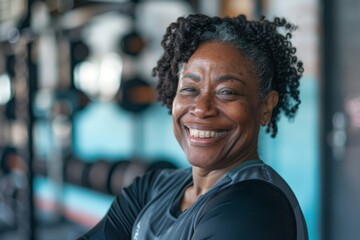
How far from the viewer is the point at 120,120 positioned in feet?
11.6

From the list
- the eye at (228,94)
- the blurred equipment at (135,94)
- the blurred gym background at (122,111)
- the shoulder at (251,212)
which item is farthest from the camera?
the blurred equipment at (135,94)

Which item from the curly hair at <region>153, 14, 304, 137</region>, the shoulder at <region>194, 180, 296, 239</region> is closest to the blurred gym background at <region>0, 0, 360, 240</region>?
the curly hair at <region>153, 14, 304, 137</region>

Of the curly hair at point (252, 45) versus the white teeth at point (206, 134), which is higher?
the curly hair at point (252, 45)

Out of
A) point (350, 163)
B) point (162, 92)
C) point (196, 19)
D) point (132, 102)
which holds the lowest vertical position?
point (350, 163)

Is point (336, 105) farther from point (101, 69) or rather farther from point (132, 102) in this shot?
point (101, 69)

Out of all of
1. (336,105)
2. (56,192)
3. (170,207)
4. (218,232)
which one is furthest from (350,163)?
(56,192)

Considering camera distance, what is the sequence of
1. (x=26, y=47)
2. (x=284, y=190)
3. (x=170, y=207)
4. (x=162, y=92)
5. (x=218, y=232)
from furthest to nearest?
(x=26, y=47) → (x=162, y=92) → (x=170, y=207) → (x=284, y=190) → (x=218, y=232)

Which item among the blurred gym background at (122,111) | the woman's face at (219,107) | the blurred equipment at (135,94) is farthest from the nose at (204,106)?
the blurred equipment at (135,94)

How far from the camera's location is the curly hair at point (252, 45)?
92cm

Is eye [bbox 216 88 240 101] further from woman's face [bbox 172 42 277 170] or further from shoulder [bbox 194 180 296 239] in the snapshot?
shoulder [bbox 194 180 296 239]

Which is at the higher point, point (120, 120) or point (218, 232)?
point (218, 232)

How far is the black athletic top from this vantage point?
0.74 m

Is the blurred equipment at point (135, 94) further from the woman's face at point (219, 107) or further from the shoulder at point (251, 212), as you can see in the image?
the shoulder at point (251, 212)

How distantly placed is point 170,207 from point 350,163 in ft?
5.01
